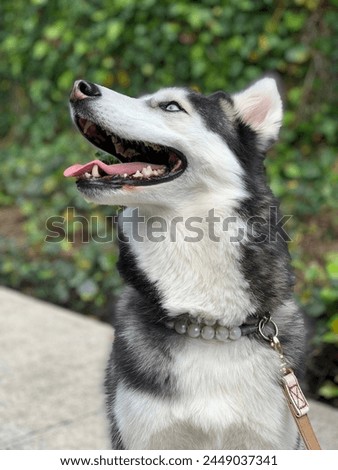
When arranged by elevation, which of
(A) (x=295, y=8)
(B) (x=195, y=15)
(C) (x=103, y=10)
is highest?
(A) (x=295, y=8)

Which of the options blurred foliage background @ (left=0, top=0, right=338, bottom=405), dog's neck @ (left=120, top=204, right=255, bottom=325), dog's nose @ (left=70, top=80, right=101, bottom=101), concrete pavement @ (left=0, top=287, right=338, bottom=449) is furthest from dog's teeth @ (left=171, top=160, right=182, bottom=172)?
blurred foliage background @ (left=0, top=0, right=338, bottom=405)

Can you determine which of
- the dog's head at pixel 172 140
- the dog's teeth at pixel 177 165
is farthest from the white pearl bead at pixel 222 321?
the dog's teeth at pixel 177 165

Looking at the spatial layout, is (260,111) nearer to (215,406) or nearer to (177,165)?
(177,165)

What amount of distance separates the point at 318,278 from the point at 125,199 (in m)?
2.64

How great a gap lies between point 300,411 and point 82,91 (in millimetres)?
1284

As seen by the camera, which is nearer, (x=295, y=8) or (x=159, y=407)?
(x=159, y=407)

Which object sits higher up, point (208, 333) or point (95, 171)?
point (95, 171)

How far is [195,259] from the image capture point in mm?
2361

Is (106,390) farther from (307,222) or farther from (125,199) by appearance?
(307,222)

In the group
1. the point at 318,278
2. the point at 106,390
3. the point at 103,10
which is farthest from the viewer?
the point at 103,10

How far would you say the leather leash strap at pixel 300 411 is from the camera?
2262 millimetres

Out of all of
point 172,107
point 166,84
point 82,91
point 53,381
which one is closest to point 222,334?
point 172,107
